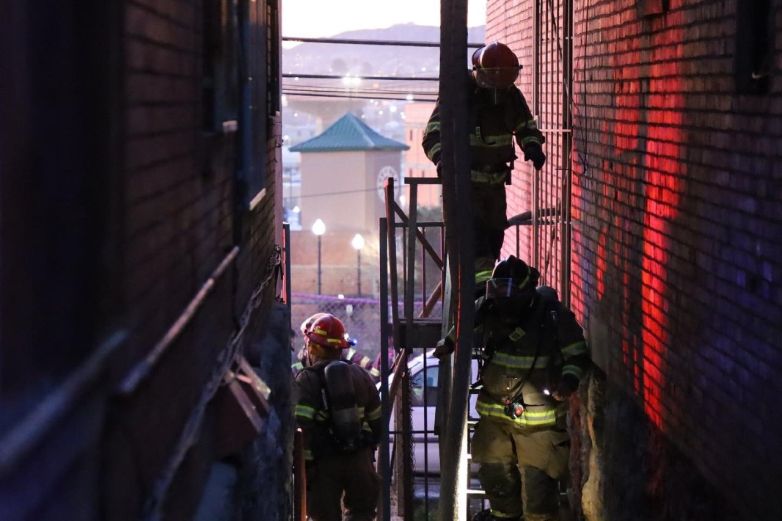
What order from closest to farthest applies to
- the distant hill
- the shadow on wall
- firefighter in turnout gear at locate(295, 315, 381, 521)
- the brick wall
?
1. the brick wall
2. the shadow on wall
3. firefighter in turnout gear at locate(295, 315, 381, 521)
4. the distant hill

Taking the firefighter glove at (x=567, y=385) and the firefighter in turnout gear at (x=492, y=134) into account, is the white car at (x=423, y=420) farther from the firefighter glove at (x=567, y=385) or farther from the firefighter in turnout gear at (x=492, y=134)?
the firefighter glove at (x=567, y=385)

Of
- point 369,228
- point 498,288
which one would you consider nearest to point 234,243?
point 498,288

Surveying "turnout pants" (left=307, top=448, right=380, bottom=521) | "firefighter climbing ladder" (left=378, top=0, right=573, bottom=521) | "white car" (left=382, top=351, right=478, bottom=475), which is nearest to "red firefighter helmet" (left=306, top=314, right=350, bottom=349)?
"firefighter climbing ladder" (left=378, top=0, right=573, bottom=521)

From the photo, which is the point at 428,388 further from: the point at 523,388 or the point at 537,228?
the point at 523,388

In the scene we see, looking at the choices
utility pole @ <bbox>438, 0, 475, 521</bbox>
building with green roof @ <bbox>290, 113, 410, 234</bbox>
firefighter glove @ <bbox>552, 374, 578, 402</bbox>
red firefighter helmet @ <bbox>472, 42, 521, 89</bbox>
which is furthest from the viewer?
building with green roof @ <bbox>290, 113, 410, 234</bbox>

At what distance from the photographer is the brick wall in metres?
4.96

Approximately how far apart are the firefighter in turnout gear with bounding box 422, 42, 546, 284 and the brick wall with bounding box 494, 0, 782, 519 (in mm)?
537

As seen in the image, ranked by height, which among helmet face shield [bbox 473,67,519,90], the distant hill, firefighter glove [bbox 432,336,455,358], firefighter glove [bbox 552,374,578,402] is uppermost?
the distant hill

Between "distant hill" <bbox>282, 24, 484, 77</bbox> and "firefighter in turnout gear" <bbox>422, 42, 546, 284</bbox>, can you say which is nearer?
"firefighter in turnout gear" <bbox>422, 42, 546, 284</bbox>

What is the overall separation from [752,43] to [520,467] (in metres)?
3.58

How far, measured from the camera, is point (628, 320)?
287 inches

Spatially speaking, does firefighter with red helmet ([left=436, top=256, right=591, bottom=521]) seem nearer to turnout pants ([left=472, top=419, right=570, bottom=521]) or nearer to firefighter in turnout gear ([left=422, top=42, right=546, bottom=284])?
turnout pants ([left=472, top=419, right=570, bottom=521])

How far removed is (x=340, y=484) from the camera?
29.4ft

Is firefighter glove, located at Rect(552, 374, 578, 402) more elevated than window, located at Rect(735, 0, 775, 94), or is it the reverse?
window, located at Rect(735, 0, 775, 94)
